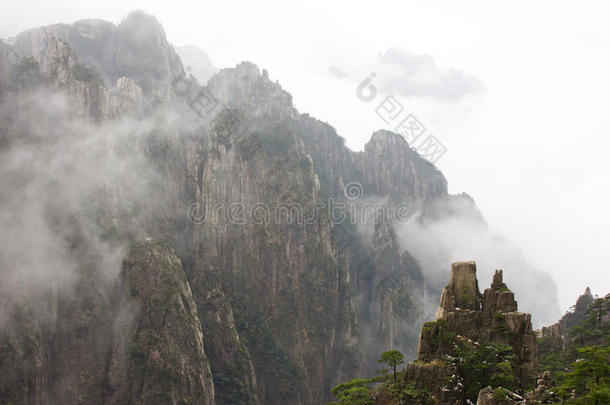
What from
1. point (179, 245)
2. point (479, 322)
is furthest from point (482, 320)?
point (179, 245)

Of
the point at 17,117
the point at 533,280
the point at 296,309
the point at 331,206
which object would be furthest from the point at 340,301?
the point at 533,280

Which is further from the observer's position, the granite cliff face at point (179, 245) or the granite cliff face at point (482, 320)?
the granite cliff face at point (179, 245)

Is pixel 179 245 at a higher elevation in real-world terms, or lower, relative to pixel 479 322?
higher

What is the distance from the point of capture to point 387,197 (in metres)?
161

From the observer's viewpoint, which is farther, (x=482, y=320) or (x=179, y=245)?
(x=179, y=245)

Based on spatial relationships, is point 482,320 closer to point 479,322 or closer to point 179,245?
point 479,322

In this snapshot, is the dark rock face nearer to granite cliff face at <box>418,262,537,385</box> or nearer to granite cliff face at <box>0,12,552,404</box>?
granite cliff face at <box>418,262,537,385</box>

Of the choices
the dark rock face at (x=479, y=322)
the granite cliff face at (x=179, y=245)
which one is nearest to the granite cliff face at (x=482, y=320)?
the dark rock face at (x=479, y=322)

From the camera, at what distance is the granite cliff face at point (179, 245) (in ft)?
222

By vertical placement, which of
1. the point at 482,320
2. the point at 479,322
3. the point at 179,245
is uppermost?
the point at 179,245

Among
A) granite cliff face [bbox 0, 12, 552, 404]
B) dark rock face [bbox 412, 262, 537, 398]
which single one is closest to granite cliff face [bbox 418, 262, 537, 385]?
dark rock face [bbox 412, 262, 537, 398]

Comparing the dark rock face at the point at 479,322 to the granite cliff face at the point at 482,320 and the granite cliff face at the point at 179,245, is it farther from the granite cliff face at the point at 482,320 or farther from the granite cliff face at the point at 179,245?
the granite cliff face at the point at 179,245

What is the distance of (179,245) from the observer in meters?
96.9

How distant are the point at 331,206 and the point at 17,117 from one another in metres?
82.9
